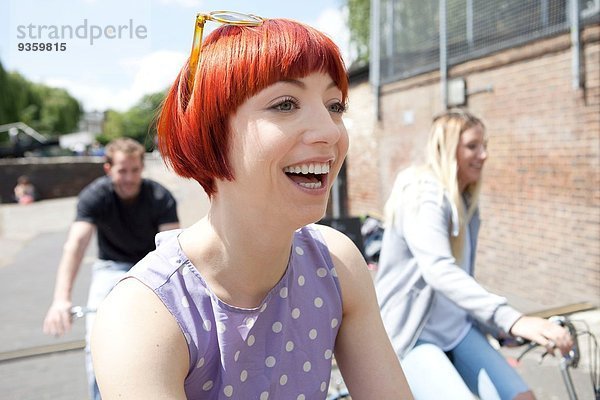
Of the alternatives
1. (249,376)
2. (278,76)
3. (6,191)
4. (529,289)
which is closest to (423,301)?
(249,376)

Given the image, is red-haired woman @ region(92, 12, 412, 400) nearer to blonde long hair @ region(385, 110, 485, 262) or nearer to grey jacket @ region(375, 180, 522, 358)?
grey jacket @ region(375, 180, 522, 358)

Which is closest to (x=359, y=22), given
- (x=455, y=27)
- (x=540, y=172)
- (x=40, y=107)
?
(x=455, y=27)

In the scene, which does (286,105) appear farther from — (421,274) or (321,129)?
(421,274)

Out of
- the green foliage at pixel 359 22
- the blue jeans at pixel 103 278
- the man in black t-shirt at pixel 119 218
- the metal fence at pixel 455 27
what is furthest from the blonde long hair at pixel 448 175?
the green foliage at pixel 359 22

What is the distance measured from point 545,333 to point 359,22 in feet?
71.3

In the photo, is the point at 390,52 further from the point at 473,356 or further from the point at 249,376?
the point at 249,376

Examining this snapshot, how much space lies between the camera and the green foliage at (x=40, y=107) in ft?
120

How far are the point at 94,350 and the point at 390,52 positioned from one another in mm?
9451

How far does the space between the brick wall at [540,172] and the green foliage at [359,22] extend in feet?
48.9

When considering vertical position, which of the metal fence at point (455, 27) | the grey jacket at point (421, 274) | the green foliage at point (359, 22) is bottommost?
the grey jacket at point (421, 274)

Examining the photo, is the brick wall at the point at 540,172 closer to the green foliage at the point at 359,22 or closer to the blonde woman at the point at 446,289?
the blonde woman at the point at 446,289

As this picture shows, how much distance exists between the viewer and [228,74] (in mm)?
1172

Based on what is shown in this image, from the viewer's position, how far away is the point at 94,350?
1123 mm

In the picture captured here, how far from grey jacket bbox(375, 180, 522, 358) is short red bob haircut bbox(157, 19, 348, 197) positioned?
1.14 metres
